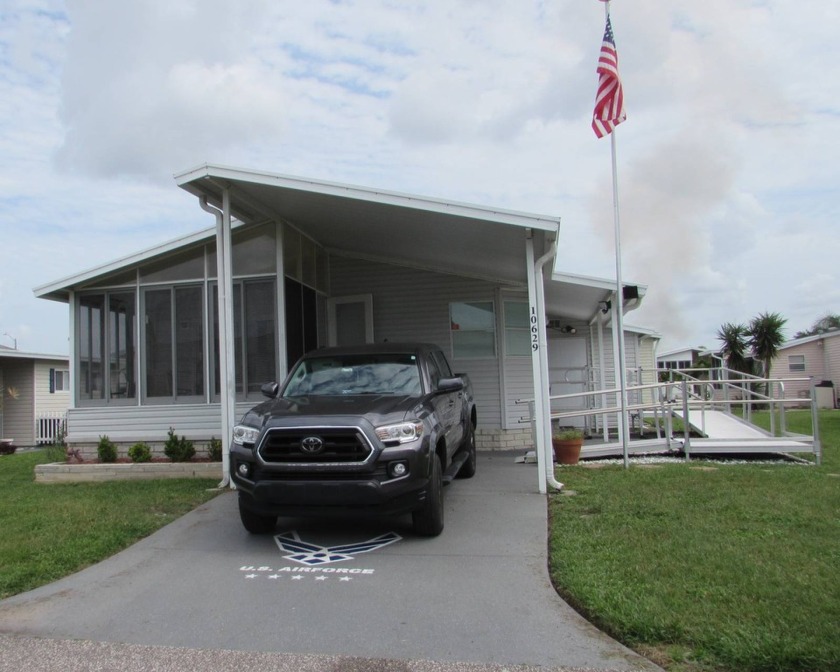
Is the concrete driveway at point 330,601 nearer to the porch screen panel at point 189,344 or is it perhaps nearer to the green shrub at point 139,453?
the green shrub at point 139,453

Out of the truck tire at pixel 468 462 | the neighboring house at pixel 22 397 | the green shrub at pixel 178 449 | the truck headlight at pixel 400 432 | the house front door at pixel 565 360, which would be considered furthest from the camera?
the neighboring house at pixel 22 397

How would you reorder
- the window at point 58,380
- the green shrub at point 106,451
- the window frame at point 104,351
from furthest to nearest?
the window at point 58,380 → the window frame at point 104,351 → the green shrub at point 106,451

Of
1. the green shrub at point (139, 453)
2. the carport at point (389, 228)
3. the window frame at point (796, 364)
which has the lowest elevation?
the green shrub at point (139, 453)

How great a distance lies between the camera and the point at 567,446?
10023mm

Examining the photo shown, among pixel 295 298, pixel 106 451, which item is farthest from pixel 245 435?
pixel 106 451

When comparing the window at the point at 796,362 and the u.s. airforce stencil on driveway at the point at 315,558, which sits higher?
the window at the point at 796,362

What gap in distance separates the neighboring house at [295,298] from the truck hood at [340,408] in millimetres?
2434

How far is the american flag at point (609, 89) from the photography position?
8.55 meters

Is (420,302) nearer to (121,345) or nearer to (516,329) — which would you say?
(516,329)

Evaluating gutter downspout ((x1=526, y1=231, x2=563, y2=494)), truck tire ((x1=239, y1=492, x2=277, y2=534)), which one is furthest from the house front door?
truck tire ((x1=239, y1=492, x2=277, y2=534))

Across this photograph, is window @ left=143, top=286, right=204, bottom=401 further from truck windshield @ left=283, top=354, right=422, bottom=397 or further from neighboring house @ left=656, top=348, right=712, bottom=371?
neighboring house @ left=656, top=348, right=712, bottom=371

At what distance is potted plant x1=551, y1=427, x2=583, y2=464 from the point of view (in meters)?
9.96

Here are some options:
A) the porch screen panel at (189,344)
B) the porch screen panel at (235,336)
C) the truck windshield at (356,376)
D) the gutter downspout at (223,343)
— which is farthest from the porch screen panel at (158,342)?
the truck windshield at (356,376)

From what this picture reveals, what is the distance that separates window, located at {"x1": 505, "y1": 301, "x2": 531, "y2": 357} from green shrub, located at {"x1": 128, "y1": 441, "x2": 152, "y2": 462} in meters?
6.44
